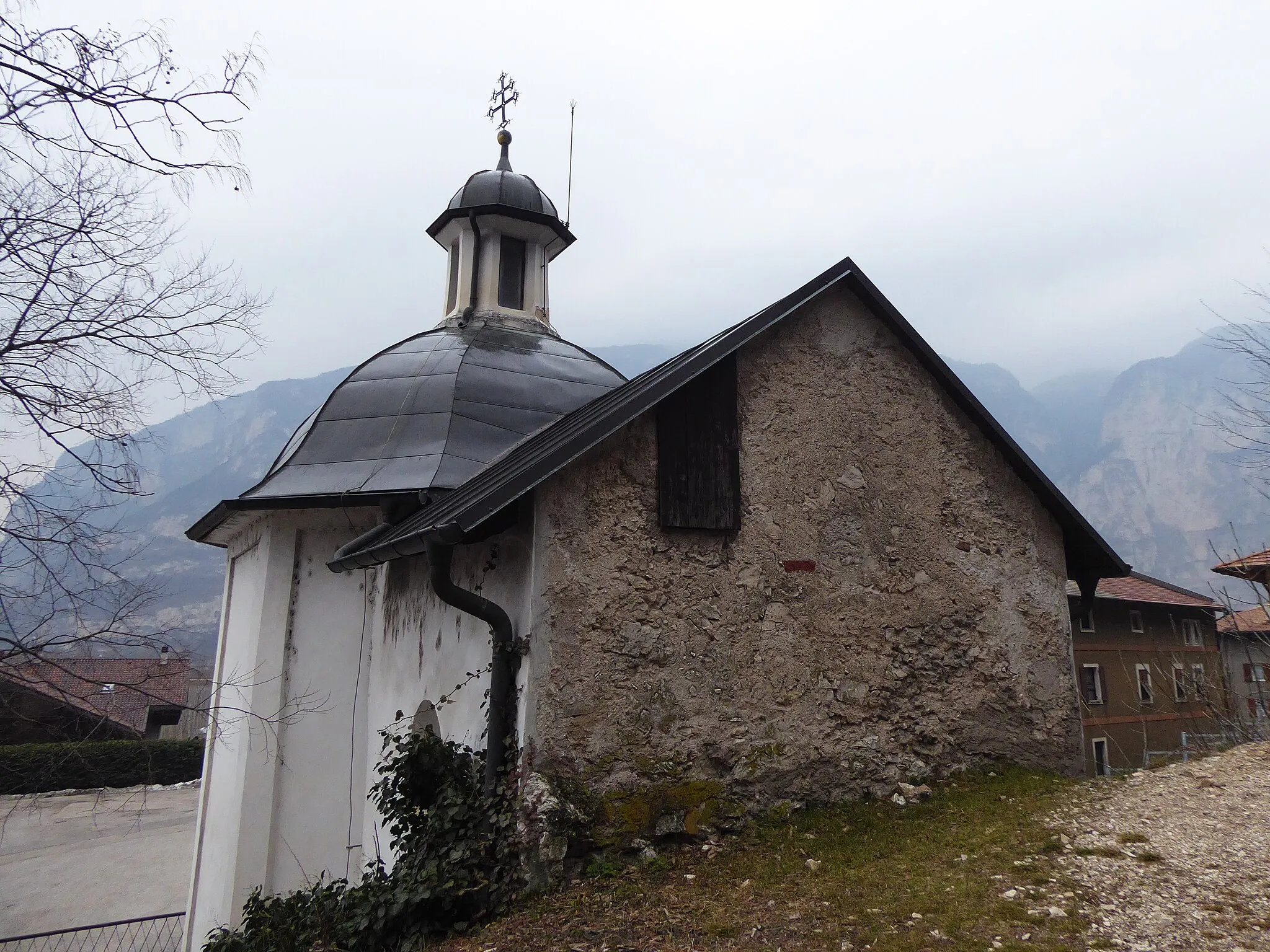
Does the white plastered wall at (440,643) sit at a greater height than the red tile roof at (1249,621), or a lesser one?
lesser

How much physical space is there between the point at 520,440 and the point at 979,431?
174 inches

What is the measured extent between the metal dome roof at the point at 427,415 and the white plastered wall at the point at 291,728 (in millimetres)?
512

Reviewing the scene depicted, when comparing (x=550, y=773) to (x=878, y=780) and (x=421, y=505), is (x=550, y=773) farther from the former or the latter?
(x=421, y=505)

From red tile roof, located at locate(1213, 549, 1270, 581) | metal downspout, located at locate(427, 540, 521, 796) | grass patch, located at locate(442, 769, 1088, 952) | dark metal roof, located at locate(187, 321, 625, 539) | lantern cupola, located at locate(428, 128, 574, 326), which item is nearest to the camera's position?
grass patch, located at locate(442, 769, 1088, 952)

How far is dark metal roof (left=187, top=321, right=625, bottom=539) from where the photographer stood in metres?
8.38

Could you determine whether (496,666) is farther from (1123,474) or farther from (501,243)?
(1123,474)

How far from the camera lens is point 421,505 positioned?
764 centimetres

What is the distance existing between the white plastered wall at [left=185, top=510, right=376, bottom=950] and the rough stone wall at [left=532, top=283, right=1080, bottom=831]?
3728 mm

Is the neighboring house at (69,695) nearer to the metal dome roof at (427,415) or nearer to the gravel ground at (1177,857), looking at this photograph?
the metal dome roof at (427,415)

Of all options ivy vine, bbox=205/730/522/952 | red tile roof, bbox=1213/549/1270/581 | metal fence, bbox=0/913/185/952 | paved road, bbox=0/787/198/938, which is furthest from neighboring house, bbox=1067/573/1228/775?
paved road, bbox=0/787/198/938

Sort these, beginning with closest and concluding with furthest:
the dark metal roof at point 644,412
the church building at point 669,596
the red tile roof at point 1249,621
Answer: the dark metal roof at point 644,412 → the church building at point 669,596 → the red tile roof at point 1249,621

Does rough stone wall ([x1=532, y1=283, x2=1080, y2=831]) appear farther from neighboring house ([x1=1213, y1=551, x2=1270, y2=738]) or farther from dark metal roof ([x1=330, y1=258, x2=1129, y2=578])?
neighboring house ([x1=1213, y1=551, x2=1270, y2=738])

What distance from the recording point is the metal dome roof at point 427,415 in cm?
850

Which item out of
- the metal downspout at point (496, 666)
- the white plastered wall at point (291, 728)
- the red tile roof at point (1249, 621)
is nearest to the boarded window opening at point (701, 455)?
the metal downspout at point (496, 666)
